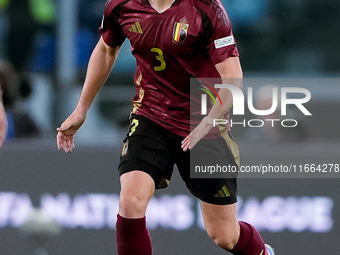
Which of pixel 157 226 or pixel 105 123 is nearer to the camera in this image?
pixel 157 226

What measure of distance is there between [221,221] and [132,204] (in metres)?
0.70

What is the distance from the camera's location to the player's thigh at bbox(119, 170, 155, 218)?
10.1 ft

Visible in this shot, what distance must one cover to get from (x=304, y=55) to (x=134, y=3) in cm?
318

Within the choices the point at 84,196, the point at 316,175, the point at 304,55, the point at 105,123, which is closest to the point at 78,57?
the point at 105,123

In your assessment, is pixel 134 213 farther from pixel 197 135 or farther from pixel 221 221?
pixel 221 221

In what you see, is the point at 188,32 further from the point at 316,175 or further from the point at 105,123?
the point at 105,123

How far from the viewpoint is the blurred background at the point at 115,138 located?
4.54m

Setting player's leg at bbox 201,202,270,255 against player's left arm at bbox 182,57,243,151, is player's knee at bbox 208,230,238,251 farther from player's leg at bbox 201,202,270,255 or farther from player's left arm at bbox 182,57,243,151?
player's left arm at bbox 182,57,243,151

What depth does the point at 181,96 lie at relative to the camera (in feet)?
11.2

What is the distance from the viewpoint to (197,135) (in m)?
3.15

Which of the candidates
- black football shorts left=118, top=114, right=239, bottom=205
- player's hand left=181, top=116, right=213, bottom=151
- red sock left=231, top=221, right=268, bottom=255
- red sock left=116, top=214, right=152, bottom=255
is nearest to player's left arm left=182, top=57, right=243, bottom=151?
player's hand left=181, top=116, right=213, bottom=151

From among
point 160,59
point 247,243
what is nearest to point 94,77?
point 160,59

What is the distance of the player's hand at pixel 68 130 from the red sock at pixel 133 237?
0.62m

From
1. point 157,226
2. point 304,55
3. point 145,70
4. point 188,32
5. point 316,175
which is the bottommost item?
point 157,226
